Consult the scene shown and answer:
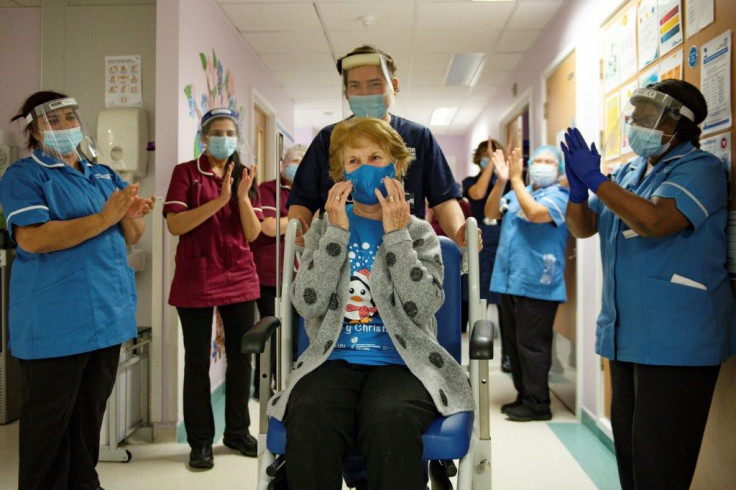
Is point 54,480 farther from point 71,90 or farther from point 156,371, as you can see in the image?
point 71,90

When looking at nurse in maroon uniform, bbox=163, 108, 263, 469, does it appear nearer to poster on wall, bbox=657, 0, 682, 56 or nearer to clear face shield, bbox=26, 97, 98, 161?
clear face shield, bbox=26, 97, 98, 161

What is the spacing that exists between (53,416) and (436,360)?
128cm

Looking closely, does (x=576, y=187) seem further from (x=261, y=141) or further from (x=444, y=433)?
(x=261, y=141)

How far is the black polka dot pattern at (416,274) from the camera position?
149 cm

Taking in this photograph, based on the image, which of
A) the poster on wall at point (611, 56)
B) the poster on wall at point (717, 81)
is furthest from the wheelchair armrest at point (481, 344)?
the poster on wall at point (611, 56)

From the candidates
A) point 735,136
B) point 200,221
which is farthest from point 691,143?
point 200,221

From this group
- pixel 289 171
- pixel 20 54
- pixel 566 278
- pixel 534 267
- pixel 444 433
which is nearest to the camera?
pixel 444 433

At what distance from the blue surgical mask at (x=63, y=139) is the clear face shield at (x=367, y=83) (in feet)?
3.03

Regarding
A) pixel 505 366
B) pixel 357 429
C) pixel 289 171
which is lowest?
pixel 505 366

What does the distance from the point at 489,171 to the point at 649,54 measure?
170cm

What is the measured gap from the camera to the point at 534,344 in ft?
10.7

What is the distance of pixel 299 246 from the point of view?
1.82m

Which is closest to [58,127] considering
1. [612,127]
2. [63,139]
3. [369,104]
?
[63,139]

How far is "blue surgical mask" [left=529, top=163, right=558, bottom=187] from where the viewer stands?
3.32 m
